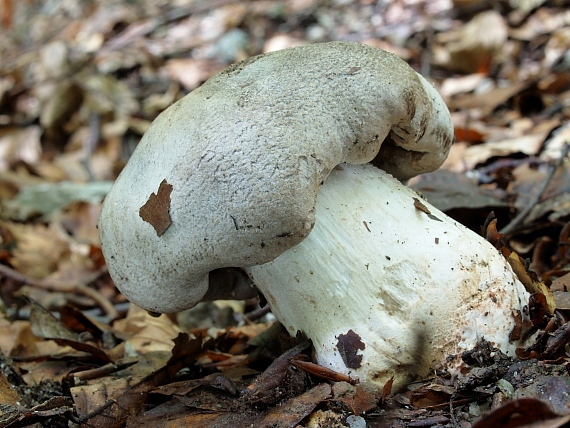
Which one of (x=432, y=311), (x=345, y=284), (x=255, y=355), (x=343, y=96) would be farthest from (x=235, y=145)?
(x=255, y=355)

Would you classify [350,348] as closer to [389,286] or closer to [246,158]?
[389,286]

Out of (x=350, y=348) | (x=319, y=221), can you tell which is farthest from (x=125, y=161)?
(x=350, y=348)

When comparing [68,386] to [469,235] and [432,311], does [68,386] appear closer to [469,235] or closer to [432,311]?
[432,311]

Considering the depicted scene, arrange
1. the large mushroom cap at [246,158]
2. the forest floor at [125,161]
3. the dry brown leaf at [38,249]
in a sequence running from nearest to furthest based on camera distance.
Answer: the large mushroom cap at [246,158] → the forest floor at [125,161] → the dry brown leaf at [38,249]

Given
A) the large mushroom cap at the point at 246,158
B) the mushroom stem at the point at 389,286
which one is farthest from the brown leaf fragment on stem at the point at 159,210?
the mushroom stem at the point at 389,286

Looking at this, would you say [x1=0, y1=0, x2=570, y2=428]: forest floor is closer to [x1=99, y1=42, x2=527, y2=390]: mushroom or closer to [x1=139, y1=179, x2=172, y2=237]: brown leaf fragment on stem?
[x1=99, y1=42, x2=527, y2=390]: mushroom

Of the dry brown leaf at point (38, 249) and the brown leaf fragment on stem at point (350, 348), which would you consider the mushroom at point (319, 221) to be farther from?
the dry brown leaf at point (38, 249)

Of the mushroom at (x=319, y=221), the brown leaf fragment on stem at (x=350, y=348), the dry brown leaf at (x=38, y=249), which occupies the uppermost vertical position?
the mushroom at (x=319, y=221)
